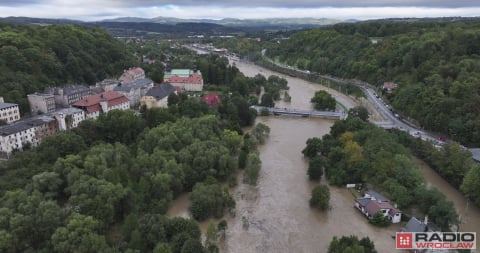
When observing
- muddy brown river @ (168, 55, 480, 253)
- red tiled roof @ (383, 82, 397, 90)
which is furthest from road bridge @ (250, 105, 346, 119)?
muddy brown river @ (168, 55, 480, 253)

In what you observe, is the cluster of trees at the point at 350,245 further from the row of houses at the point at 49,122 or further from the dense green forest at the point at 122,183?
the row of houses at the point at 49,122

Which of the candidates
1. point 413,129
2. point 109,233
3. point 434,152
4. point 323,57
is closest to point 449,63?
point 413,129

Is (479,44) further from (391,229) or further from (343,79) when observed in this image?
(391,229)

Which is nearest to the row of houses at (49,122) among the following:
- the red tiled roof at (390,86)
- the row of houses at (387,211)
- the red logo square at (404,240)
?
the row of houses at (387,211)

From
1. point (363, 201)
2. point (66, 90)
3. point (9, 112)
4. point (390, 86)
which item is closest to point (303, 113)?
point (390, 86)

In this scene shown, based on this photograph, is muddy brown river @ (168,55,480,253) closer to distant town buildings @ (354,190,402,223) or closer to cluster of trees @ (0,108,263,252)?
distant town buildings @ (354,190,402,223)

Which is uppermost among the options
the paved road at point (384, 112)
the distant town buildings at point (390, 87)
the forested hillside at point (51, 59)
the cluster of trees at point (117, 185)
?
the forested hillside at point (51, 59)
